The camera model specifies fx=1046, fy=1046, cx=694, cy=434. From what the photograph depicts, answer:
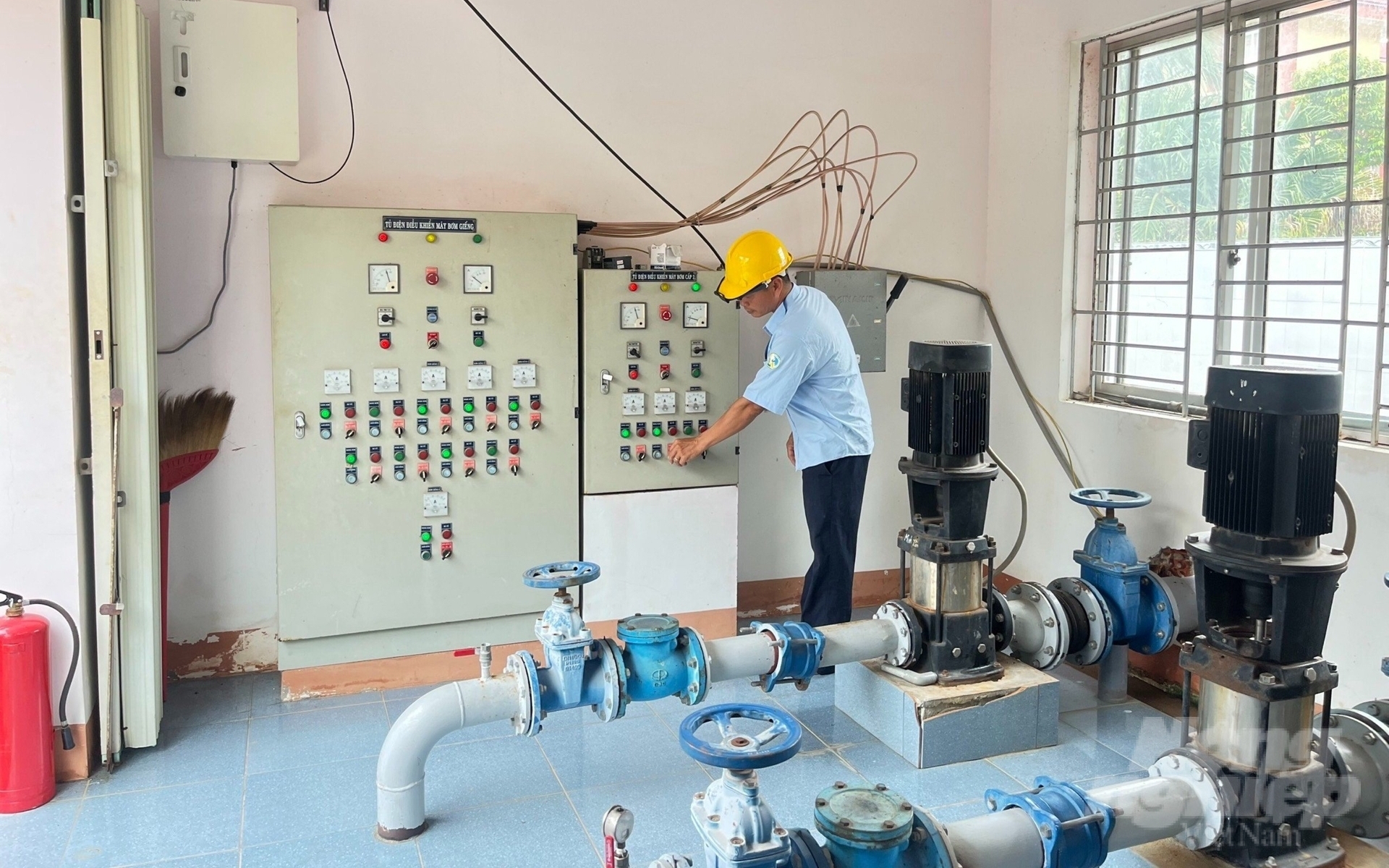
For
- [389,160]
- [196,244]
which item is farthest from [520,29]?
[196,244]

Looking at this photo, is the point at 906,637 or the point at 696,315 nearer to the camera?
the point at 906,637

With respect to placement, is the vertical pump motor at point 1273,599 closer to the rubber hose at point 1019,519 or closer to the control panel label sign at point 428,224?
the control panel label sign at point 428,224

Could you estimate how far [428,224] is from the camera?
11.1 ft

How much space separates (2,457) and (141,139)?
2.99 feet

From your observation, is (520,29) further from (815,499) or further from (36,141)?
(815,499)

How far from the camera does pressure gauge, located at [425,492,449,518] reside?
11.4 feet

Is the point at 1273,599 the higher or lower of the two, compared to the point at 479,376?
lower

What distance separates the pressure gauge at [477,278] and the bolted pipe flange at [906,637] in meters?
1.67

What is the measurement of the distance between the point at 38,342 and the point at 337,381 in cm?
85

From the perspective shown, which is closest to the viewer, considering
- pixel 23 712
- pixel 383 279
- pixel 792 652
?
pixel 23 712

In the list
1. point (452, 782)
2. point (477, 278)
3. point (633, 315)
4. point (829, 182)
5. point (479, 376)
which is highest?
point (829, 182)

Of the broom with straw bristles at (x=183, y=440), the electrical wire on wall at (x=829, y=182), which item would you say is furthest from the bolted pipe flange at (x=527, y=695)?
the electrical wire on wall at (x=829, y=182)

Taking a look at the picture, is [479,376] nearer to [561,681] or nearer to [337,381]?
[337,381]

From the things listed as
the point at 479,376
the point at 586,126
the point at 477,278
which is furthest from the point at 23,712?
the point at 586,126
